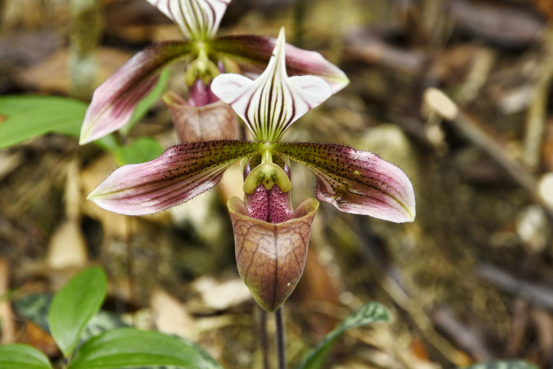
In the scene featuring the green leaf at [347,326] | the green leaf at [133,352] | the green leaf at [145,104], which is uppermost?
the green leaf at [145,104]

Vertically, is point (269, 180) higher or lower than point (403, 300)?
higher

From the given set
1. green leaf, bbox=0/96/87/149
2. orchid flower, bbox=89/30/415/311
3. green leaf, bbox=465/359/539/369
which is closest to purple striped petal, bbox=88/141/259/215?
orchid flower, bbox=89/30/415/311

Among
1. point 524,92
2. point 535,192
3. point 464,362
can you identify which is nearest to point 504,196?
point 535,192

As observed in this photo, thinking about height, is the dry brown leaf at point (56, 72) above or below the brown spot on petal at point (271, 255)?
below

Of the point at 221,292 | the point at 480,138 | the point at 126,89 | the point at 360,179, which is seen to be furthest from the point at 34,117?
the point at 480,138

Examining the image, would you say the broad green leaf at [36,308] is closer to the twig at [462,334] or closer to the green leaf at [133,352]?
the green leaf at [133,352]

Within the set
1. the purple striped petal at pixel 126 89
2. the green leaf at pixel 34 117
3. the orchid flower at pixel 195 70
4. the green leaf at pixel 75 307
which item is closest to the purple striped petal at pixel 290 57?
the orchid flower at pixel 195 70

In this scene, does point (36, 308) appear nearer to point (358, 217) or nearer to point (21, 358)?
point (21, 358)
